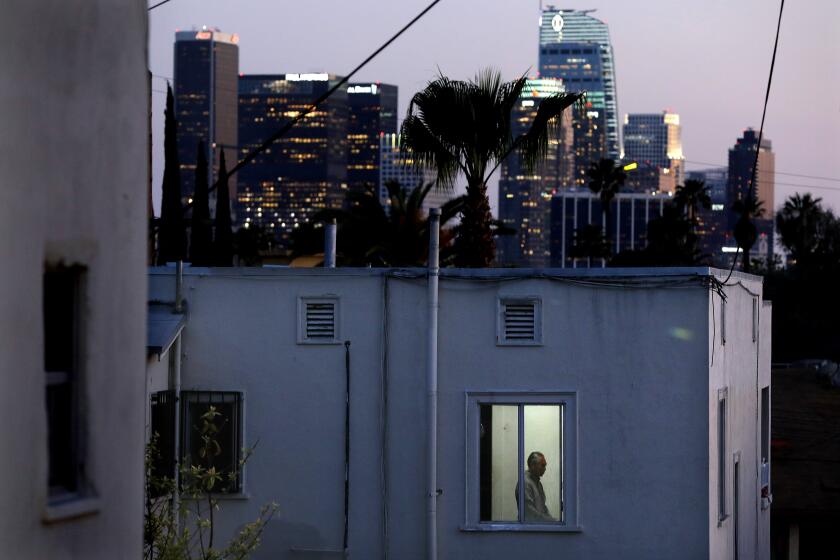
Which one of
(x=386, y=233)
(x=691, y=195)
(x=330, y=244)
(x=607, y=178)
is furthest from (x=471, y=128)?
(x=607, y=178)

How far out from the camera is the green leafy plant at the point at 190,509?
10984mm

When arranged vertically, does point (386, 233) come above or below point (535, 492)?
above

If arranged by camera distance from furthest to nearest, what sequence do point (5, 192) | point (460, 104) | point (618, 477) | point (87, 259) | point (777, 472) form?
point (777, 472) → point (460, 104) → point (618, 477) → point (87, 259) → point (5, 192)

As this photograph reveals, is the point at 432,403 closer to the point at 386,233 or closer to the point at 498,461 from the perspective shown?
the point at 498,461

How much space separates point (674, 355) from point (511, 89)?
5882mm

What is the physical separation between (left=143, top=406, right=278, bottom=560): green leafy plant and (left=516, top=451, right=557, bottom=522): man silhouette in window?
2771mm

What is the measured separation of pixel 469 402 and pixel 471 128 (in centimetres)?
578

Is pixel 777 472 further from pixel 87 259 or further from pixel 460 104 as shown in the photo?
pixel 87 259

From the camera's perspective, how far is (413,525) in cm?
1459

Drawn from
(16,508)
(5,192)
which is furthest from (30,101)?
(16,508)

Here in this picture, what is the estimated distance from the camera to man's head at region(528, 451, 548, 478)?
14.5 metres

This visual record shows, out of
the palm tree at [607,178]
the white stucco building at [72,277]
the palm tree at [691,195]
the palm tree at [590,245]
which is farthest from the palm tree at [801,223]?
the white stucco building at [72,277]

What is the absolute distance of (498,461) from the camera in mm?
14562

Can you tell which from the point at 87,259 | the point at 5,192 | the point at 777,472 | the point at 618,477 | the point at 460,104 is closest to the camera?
the point at 5,192
